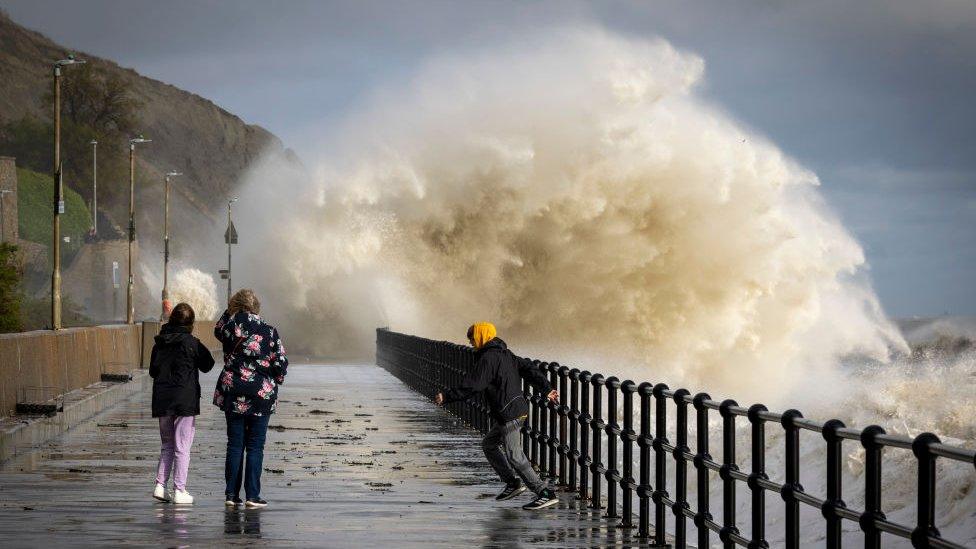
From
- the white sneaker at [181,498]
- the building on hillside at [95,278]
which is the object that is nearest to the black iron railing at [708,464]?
the white sneaker at [181,498]

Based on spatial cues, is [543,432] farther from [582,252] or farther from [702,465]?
[582,252]

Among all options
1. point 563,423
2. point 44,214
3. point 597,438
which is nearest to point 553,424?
point 563,423

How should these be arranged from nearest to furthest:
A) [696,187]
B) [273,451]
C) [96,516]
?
1. [96,516]
2. [273,451]
3. [696,187]

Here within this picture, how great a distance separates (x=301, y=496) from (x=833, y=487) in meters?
7.86

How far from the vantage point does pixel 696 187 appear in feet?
246

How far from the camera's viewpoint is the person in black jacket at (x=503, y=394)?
13.6 m

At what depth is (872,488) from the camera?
7.53 meters

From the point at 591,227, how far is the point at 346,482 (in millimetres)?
59382

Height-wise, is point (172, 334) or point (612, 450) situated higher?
point (172, 334)

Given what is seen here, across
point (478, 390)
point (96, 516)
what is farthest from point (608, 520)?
point (96, 516)

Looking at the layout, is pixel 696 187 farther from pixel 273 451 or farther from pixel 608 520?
pixel 608 520

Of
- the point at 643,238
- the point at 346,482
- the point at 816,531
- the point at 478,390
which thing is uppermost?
the point at 643,238

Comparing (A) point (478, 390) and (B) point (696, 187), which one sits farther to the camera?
(B) point (696, 187)

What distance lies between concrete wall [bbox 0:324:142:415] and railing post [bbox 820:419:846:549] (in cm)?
1403
